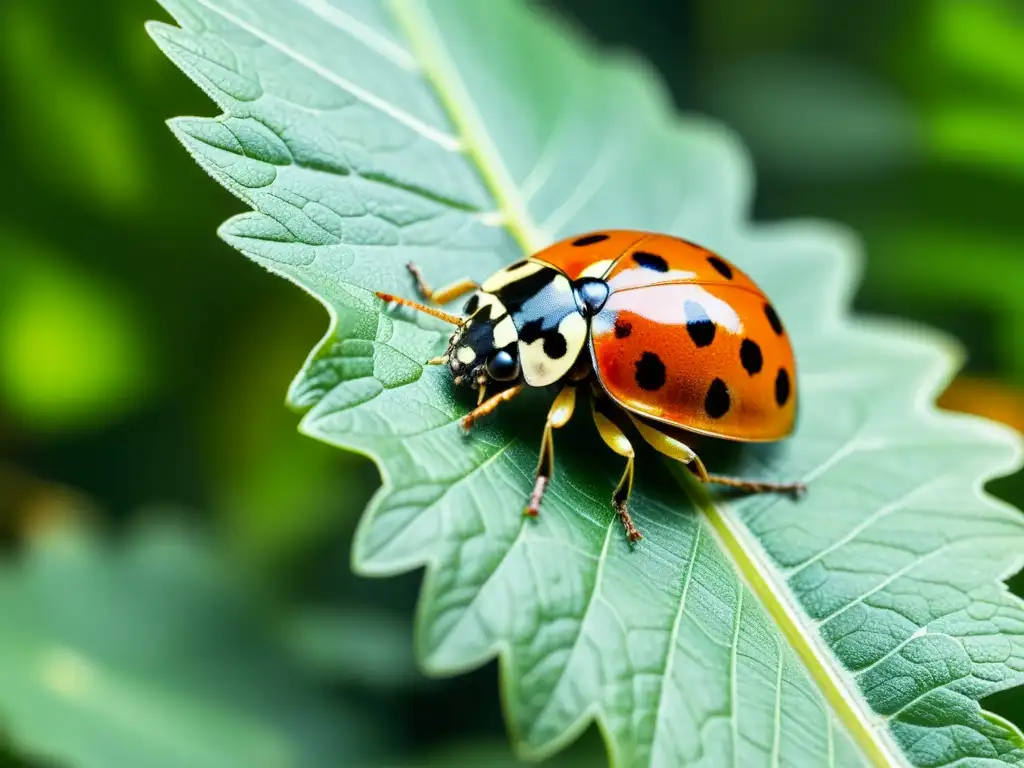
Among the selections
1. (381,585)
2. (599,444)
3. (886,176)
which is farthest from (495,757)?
(886,176)

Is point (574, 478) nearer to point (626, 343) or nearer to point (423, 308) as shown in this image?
point (626, 343)

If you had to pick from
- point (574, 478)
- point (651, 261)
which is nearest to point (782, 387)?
point (651, 261)

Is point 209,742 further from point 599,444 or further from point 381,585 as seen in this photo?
point 599,444

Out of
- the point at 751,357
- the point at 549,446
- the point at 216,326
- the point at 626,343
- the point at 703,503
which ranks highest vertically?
the point at 216,326

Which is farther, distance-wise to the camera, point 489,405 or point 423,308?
point 423,308

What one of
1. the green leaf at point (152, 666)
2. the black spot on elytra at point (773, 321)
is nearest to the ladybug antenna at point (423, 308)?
the black spot on elytra at point (773, 321)

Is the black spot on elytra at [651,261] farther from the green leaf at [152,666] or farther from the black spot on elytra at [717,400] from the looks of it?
the green leaf at [152,666]

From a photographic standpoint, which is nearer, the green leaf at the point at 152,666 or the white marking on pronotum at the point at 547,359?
the white marking on pronotum at the point at 547,359
